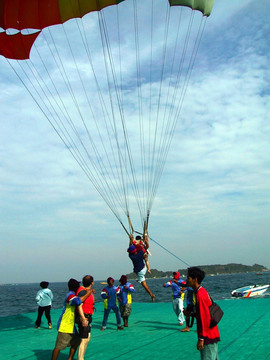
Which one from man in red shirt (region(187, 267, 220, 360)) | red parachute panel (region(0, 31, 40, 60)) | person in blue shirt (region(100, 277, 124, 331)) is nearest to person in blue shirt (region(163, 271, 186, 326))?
person in blue shirt (region(100, 277, 124, 331))

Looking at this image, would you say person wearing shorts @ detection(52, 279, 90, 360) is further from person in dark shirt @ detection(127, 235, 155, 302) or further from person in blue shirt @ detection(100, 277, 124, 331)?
person in blue shirt @ detection(100, 277, 124, 331)

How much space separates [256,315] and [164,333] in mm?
3434

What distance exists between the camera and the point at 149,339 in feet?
24.5

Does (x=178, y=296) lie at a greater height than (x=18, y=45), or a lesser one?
lesser

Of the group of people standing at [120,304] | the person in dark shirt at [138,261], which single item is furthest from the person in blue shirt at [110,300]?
the person in dark shirt at [138,261]

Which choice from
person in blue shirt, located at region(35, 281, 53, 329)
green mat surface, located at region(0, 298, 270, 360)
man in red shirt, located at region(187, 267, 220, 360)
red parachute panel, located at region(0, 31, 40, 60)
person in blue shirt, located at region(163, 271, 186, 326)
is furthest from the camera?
red parachute panel, located at region(0, 31, 40, 60)

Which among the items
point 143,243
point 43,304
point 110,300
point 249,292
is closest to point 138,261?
point 143,243

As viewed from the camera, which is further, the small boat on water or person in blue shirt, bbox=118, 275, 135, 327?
the small boat on water

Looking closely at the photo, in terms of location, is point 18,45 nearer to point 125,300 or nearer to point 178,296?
point 125,300

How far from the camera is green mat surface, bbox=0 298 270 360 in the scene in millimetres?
6117

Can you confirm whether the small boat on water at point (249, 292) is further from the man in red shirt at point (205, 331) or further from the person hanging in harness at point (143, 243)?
the man in red shirt at point (205, 331)

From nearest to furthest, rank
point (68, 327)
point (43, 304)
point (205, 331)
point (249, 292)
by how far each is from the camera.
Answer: point (205, 331), point (68, 327), point (43, 304), point (249, 292)

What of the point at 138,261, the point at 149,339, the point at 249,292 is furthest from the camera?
the point at 249,292

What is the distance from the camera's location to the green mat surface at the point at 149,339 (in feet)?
20.1
